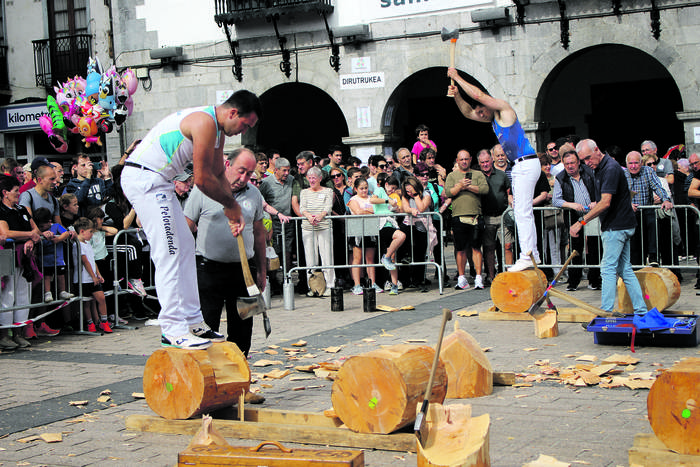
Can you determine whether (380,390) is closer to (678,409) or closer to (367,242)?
(678,409)

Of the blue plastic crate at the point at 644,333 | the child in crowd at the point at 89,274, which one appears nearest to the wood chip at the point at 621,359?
the blue plastic crate at the point at 644,333

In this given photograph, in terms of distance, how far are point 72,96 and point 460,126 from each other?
1069cm

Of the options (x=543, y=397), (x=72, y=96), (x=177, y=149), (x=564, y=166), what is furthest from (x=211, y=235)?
Result: (x=72, y=96)

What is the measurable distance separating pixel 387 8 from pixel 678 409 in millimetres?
15177

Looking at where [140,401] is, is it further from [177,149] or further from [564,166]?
[564,166]

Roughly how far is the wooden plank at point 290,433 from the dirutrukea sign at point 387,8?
13817 mm

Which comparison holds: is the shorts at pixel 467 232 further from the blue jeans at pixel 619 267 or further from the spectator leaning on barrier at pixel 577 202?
the blue jeans at pixel 619 267

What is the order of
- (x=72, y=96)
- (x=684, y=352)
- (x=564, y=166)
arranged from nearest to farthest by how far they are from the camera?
(x=684, y=352) → (x=564, y=166) → (x=72, y=96)

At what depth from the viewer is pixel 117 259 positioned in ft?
37.5

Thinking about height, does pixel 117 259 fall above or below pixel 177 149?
below

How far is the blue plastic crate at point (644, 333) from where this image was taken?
8.20 metres

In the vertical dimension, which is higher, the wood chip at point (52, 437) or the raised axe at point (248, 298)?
the raised axe at point (248, 298)

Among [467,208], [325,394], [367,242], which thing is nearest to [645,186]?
[467,208]

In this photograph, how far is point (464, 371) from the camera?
6.71 metres
